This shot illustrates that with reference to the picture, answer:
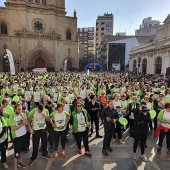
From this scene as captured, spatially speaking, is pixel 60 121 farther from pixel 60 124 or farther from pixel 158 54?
pixel 158 54

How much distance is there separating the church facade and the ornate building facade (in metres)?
19.3

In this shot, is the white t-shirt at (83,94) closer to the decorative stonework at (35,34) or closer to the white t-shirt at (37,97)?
the white t-shirt at (37,97)

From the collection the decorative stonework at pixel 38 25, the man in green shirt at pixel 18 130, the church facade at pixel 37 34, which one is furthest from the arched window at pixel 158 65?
the decorative stonework at pixel 38 25

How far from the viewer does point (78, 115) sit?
489cm

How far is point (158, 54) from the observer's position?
1077 inches

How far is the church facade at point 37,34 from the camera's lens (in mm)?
36438

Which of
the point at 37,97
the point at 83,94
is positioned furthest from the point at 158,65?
the point at 37,97

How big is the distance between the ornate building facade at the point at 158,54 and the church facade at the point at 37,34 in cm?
1931

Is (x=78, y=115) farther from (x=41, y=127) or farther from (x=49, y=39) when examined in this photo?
(x=49, y=39)

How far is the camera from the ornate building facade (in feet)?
81.3

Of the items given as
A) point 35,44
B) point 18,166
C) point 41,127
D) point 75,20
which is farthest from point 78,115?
point 75,20

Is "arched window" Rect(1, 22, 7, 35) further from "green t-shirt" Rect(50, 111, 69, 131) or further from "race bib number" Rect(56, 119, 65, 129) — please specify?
"race bib number" Rect(56, 119, 65, 129)

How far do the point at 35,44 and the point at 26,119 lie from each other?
37.9 metres

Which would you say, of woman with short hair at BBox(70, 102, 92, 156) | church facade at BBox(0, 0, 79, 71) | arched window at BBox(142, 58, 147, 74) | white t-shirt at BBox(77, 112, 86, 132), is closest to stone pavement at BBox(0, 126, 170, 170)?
woman with short hair at BBox(70, 102, 92, 156)
